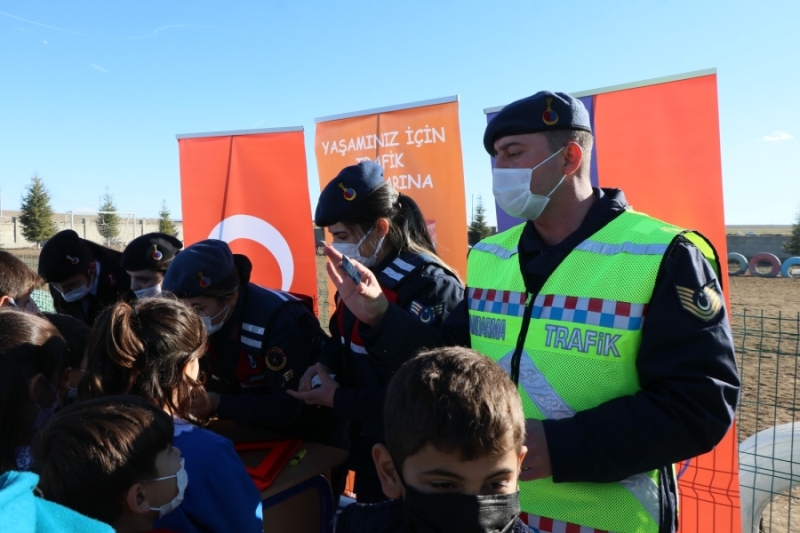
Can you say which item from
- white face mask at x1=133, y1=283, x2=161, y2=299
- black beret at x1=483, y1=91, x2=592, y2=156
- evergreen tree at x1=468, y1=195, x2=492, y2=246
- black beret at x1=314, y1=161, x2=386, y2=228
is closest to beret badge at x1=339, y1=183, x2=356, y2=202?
black beret at x1=314, y1=161, x2=386, y2=228

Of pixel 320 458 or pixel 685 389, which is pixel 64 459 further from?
pixel 685 389

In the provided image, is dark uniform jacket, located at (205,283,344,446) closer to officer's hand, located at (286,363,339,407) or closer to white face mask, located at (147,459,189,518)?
officer's hand, located at (286,363,339,407)

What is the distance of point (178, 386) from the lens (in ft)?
6.28

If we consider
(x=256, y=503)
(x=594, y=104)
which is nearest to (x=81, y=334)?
(x=256, y=503)

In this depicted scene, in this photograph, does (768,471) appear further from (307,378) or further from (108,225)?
(108,225)

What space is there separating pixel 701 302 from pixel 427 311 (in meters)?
1.17

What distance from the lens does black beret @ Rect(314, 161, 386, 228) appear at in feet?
9.07

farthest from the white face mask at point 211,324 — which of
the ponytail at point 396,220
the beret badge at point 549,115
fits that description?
the beret badge at point 549,115

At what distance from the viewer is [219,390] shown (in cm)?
303

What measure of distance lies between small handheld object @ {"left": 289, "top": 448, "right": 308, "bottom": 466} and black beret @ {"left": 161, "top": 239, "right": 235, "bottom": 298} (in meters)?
0.92

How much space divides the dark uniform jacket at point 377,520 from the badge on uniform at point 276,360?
1.39m

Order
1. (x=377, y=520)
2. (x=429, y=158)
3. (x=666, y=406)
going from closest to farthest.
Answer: (x=377, y=520)
(x=666, y=406)
(x=429, y=158)

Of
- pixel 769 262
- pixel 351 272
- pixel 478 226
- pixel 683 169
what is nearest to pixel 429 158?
pixel 683 169

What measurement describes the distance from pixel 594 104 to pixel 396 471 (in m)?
2.36
